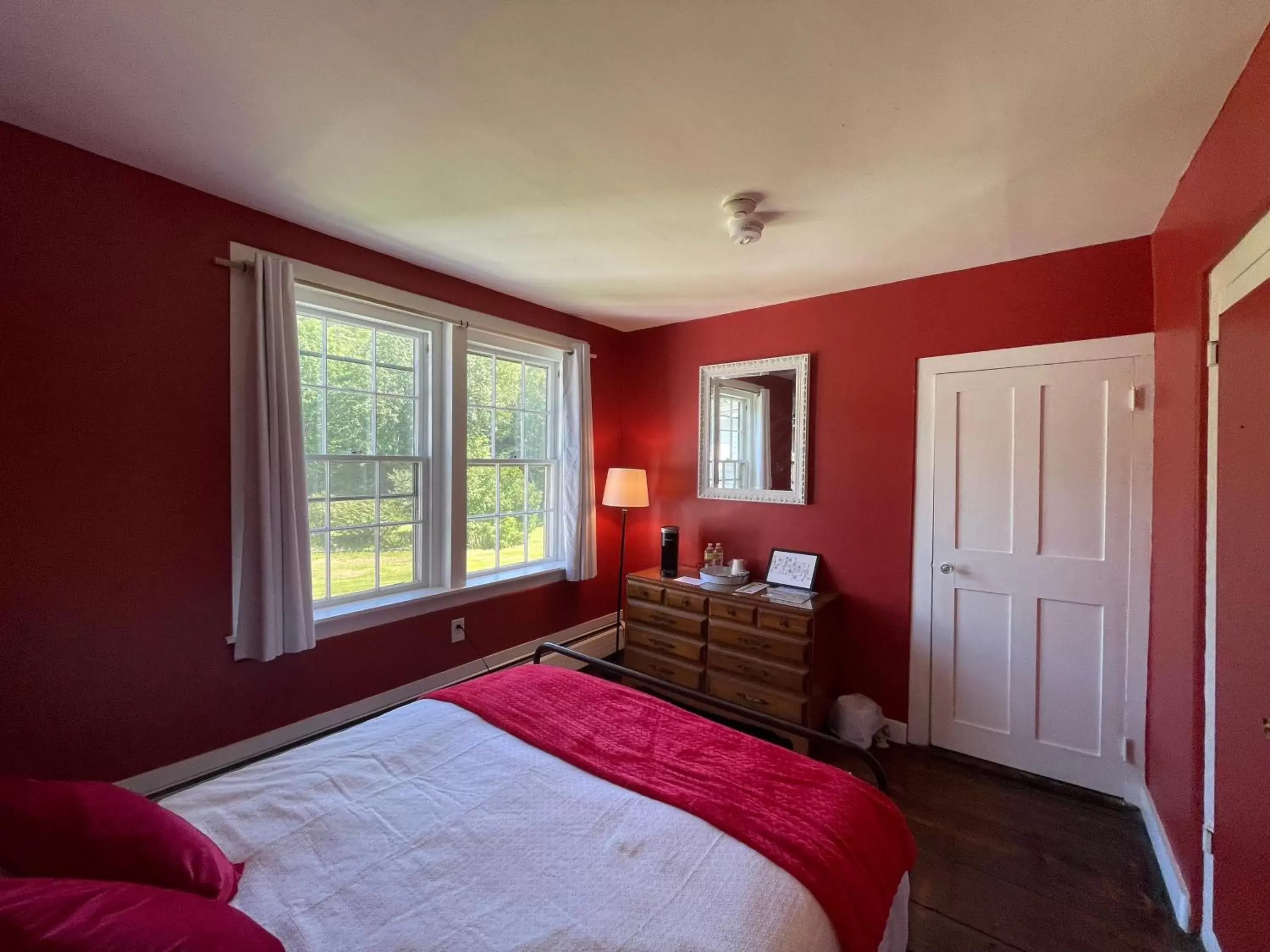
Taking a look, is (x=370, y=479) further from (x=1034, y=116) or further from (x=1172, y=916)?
(x=1172, y=916)

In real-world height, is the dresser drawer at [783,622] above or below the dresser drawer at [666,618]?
above

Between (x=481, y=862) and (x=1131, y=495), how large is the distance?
2758mm

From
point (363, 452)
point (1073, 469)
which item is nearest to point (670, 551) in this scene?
point (363, 452)

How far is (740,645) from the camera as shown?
9.15ft

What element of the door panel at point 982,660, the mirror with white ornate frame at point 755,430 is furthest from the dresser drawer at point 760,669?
the mirror with white ornate frame at point 755,430

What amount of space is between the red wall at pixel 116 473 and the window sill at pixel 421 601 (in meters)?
0.25

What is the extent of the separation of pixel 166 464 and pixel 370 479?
836mm

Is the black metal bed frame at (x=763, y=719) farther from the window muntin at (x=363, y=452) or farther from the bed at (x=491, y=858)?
the window muntin at (x=363, y=452)

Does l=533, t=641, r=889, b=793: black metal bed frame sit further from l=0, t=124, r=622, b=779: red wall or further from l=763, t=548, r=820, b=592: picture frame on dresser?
l=0, t=124, r=622, b=779: red wall

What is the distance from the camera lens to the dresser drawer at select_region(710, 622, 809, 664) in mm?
2588

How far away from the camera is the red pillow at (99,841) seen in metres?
0.83

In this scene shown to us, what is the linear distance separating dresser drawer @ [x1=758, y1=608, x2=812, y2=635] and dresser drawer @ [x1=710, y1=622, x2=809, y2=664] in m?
0.03

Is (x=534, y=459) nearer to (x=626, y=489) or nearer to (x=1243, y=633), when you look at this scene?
(x=626, y=489)

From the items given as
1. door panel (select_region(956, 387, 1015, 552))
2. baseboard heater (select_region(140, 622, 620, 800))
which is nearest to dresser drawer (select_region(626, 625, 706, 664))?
baseboard heater (select_region(140, 622, 620, 800))
